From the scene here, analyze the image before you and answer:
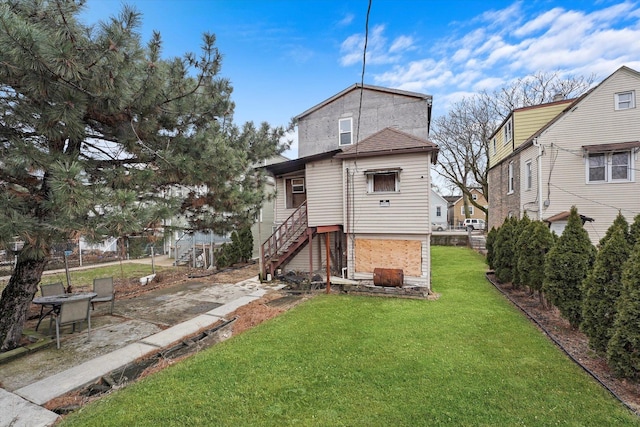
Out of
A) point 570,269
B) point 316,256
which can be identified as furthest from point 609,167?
point 316,256

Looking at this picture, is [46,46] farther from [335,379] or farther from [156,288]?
[156,288]

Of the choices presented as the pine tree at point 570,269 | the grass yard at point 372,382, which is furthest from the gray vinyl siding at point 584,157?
the grass yard at point 372,382

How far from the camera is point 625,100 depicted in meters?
11.3

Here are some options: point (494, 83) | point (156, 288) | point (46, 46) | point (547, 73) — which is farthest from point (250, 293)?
point (547, 73)

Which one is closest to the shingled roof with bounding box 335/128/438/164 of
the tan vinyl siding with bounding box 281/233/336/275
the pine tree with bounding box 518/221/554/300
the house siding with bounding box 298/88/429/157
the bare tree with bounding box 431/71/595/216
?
the house siding with bounding box 298/88/429/157

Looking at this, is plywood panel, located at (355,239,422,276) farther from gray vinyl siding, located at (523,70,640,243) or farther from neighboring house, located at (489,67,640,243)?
gray vinyl siding, located at (523,70,640,243)

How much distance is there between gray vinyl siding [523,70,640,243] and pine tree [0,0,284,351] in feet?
43.8

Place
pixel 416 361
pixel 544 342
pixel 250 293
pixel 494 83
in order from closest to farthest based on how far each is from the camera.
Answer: pixel 416 361 → pixel 544 342 → pixel 250 293 → pixel 494 83

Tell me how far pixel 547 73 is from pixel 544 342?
1178 inches

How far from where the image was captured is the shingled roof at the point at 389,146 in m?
9.40

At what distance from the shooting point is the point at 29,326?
6.51 meters

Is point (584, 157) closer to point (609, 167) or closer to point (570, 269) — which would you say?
point (609, 167)

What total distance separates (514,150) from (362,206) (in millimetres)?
10933

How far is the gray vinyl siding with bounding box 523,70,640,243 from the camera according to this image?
11.0 metres
